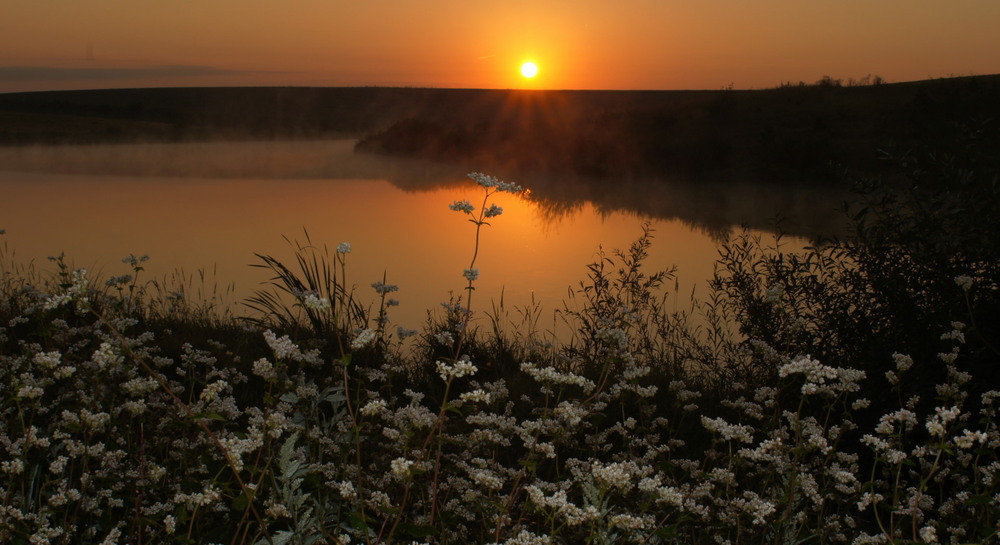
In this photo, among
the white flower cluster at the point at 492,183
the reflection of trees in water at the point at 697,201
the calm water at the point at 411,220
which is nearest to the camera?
the white flower cluster at the point at 492,183

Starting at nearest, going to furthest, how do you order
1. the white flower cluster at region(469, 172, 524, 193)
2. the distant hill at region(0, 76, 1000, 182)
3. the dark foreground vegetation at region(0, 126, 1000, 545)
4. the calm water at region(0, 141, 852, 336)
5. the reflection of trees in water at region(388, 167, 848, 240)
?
the dark foreground vegetation at region(0, 126, 1000, 545) < the white flower cluster at region(469, 172, 524, 193) < the calm water at region(0, 141, 852, 336) < the reflection of trees in water at region(388, 167, 848, 240) < the distant hill at region(0, 76, 1000, 182)

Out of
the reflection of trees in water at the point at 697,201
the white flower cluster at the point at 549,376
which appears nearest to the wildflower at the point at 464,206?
the white flower cluster at the point at 549,376

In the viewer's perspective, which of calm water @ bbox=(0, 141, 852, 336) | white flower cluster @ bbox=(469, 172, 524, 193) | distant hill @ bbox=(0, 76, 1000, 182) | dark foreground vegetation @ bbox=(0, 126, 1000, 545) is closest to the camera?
dark foreground vegetation @ bbox=(0, 126, 1000, 545)

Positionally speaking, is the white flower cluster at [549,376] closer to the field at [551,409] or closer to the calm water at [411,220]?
the field at [551,409]

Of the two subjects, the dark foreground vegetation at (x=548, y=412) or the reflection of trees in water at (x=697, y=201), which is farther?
the reflection of trees in water at (x=697, y=201)

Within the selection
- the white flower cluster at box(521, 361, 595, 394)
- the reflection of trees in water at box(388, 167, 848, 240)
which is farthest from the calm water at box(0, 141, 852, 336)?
the white flower cluster at box(521, 361, 595, 394)

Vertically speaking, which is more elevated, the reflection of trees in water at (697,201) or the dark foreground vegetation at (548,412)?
the reflection of trees in water at (697,201)

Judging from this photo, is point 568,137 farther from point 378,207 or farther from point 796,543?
point 796,543

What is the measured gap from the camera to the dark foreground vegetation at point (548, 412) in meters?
2.64

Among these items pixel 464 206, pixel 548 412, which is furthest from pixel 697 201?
pixel 548 412

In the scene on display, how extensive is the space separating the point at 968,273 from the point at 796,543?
2.88m

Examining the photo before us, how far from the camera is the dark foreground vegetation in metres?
2.64

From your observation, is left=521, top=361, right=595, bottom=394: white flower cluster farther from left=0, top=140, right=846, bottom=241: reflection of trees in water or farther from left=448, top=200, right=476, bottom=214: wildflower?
left=0, top=140, right=846, bottom=241: reflection of trees in water

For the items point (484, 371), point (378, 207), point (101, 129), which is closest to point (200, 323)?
point (484, 371)
